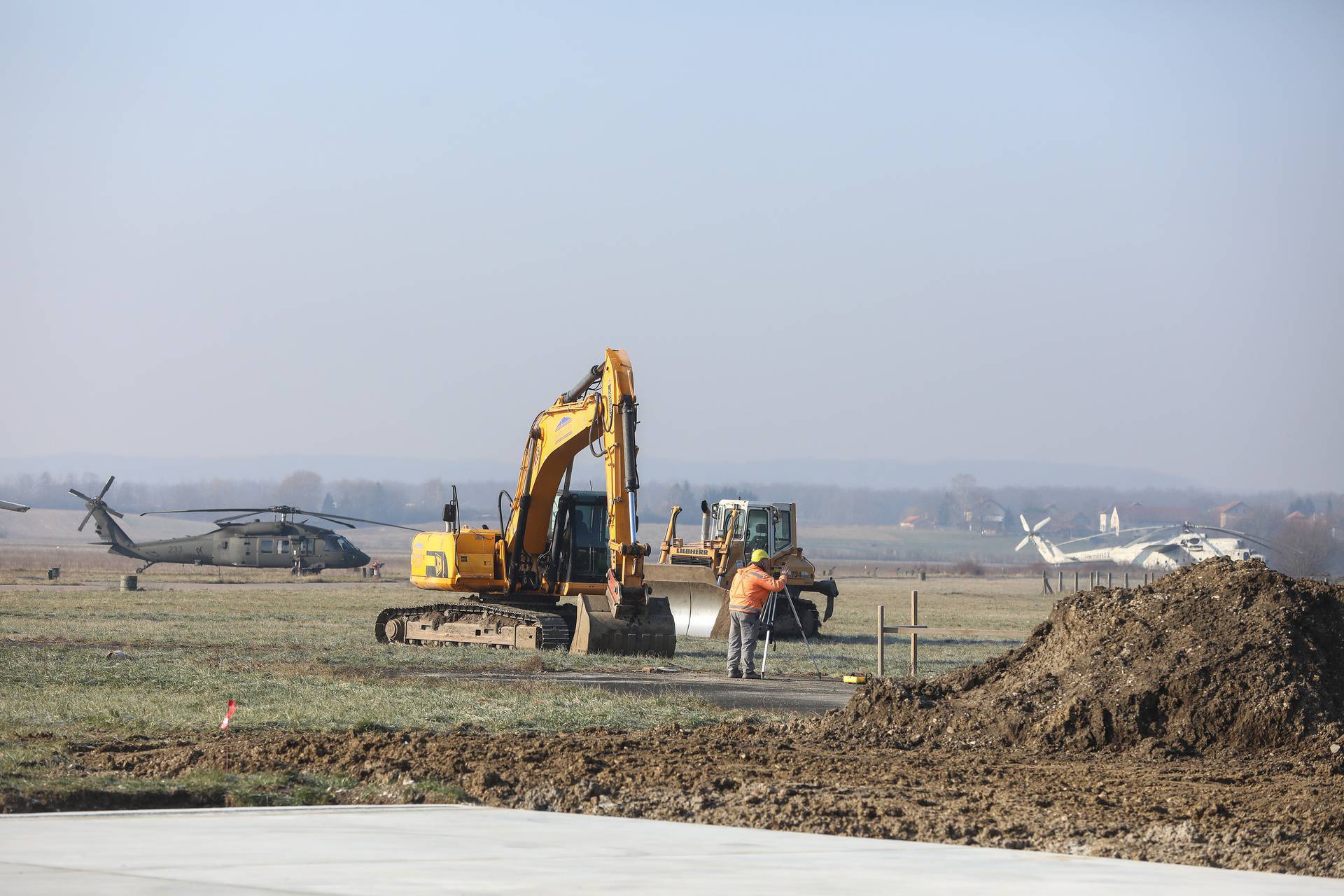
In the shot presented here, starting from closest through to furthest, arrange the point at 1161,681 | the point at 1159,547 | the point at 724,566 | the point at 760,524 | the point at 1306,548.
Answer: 1. the point at 1161,681
2. the point at 724,566
3. the point at 760,524
4. the point at 1306,548
5. the point at 1159,547

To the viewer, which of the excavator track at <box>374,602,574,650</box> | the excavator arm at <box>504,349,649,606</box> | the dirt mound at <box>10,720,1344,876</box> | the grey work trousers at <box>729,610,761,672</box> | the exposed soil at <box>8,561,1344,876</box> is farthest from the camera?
the excavator track at <box>374,602,574,650</box>

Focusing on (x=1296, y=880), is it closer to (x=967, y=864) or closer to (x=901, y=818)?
(x=967, y=864)

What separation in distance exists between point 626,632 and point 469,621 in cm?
379

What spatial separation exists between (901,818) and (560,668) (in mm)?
12568

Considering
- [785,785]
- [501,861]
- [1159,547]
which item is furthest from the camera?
[1159,547]

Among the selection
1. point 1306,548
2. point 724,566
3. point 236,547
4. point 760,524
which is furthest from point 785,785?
point 1306,548

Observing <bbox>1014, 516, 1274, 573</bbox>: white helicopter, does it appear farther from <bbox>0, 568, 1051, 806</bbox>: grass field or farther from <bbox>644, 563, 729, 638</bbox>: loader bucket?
<bbox>0, 568, 1051, 806</bbox>: grass field

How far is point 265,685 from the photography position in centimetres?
1775

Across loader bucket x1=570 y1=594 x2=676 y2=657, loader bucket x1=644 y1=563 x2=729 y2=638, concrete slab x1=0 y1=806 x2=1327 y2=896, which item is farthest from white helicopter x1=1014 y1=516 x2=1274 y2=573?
concrete slab x1=0 y1=806 x2=1327 y2=896

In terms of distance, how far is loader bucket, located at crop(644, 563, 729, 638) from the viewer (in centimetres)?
3052

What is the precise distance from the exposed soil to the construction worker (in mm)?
5378

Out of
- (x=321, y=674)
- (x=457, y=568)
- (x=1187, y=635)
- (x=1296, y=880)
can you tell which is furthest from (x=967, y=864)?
(x=457, y=568)

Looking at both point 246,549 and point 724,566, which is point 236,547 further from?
point 724,566

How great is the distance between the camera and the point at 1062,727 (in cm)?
1397
